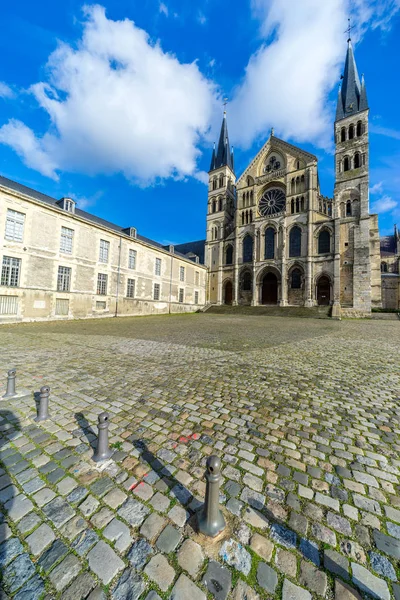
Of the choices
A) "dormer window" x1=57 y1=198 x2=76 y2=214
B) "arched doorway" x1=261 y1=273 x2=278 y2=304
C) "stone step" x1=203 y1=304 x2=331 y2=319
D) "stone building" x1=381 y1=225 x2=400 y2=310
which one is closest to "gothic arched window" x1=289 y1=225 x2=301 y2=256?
"arched doorway" x1=261 y1=273 x2=278 y2=304

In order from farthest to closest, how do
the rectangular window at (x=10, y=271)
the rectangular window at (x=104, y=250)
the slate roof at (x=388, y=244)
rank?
1. the slate roof at (x=388, y=244)
2. the rectangular window at (x=104, y=250)
3. the rectangular window at (x=10, y=271)

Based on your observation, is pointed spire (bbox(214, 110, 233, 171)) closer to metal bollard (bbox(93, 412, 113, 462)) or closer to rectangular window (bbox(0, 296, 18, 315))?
rectangular window (bbox(0, 296, 18, 315))

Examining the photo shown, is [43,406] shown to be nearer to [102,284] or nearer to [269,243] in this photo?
[102,284]

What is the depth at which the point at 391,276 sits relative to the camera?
131 feet

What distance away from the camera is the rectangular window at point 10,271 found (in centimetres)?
1573

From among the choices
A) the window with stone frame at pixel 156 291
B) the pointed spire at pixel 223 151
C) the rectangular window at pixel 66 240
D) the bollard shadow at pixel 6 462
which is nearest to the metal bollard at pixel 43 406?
the bollard shadow at pixel 6 462

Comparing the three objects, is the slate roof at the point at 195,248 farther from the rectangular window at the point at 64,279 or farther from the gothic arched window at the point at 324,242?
the rectangular window at the point at 64,279

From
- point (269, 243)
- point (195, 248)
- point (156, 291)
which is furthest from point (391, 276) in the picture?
point (156, 291)

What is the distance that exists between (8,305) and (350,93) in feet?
169

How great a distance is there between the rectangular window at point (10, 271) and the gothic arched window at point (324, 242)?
32.9 metres

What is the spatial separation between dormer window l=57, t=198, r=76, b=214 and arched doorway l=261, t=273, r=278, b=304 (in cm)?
2663

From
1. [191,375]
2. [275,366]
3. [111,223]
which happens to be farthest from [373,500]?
[111,223]

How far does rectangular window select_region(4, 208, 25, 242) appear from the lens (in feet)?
52.4

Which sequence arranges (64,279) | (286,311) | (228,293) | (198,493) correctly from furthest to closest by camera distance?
(228,293) < (286,311) < (64,279) < (198,493)
